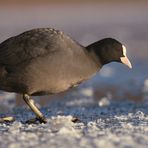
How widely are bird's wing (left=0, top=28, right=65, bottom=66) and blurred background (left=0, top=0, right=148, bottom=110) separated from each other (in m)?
3.89

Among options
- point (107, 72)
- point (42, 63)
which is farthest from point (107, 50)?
Answer: point (107, 72)

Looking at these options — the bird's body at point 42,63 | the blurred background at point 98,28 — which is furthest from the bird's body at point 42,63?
the blurred background at point 98,28

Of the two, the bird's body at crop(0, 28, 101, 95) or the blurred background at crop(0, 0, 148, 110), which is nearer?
the bird's body at crop(0, 28, 101, 95)

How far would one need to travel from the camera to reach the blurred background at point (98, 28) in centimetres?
1619

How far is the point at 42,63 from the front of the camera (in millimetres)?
9891

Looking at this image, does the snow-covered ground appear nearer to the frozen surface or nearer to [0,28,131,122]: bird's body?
the frozen surface

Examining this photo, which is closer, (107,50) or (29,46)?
(29,46)

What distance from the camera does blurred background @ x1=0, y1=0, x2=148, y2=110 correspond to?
1619cm

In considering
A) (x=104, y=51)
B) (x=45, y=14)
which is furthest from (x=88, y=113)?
(x=45, y=14)

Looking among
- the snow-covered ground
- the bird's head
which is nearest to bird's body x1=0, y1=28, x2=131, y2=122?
the bird's head

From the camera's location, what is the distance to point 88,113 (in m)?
11.8

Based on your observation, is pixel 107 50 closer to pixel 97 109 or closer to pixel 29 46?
pixel 29 46

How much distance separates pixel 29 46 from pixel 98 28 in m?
26.4

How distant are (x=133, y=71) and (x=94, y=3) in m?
35.4
